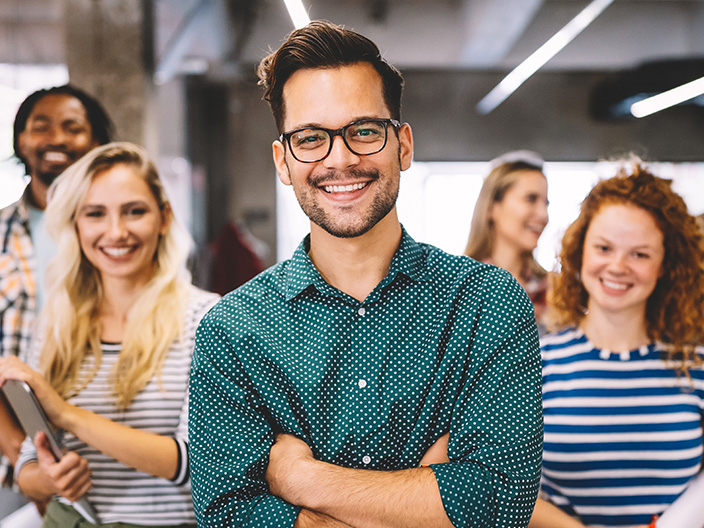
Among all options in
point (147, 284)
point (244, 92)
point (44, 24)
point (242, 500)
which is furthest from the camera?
point (244, 92)

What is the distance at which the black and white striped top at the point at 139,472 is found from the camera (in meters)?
1.84

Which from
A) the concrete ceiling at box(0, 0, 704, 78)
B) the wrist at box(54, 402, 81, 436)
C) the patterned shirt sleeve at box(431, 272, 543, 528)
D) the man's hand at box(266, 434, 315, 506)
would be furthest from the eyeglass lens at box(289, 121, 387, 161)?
the concrete ceiling at box(0, 0, 704, 78)

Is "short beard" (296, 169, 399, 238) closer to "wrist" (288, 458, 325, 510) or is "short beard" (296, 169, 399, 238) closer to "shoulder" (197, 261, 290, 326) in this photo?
"shoulder" (197, 261, 290, 326)

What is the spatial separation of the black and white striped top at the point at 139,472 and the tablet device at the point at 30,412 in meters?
0.09

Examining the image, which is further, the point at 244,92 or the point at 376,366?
the point at 244,92

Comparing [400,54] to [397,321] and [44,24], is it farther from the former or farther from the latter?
[397,321]

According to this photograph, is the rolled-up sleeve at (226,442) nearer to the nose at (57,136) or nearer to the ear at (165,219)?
the ear at (165,219)

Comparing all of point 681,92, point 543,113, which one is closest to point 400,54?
point 543,113

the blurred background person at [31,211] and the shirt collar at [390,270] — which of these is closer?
the shirt collar at [390,270]

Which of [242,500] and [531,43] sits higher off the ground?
Result: [531,43]

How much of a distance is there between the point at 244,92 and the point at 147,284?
685 centimetres

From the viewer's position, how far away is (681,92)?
25.3ft

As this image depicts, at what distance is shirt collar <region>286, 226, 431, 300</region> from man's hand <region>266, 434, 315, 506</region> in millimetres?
341

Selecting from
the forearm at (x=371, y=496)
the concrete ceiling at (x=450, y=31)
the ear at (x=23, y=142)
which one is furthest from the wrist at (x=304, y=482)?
the concrete ceiling at (x=450, y=31)
